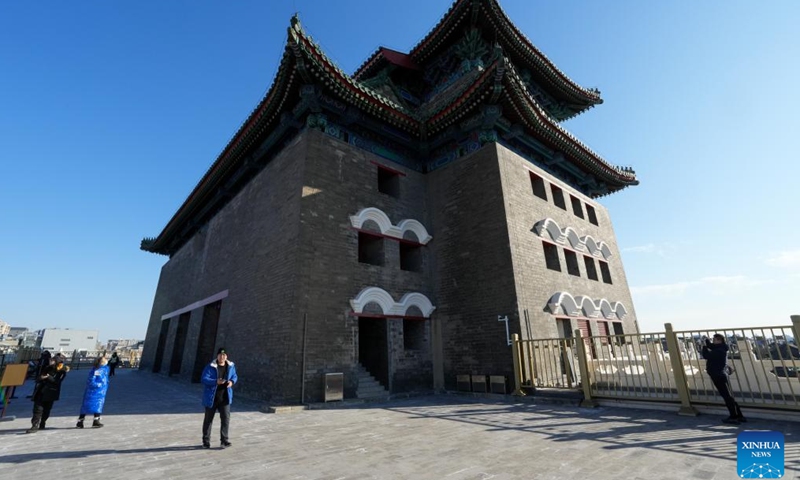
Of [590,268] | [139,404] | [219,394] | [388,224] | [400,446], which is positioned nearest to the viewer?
[400,446]

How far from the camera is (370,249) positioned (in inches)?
480

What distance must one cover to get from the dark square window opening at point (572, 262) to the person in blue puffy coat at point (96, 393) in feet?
46.6

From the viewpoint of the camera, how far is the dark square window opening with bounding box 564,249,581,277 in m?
14.0

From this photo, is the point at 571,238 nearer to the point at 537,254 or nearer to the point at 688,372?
the point at 537,254

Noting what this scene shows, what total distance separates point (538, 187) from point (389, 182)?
5838mm

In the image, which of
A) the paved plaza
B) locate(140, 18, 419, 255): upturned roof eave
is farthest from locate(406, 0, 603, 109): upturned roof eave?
the paved plaza

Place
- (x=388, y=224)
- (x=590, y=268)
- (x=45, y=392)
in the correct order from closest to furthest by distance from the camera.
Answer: (x=45, y=392), (x=388, y=224), (x=590, y=268)

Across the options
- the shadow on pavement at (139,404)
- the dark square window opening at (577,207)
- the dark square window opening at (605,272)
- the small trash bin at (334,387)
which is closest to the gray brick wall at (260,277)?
the small trash bin at (334,387)

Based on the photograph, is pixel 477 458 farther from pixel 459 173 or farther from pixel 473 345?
pixel 459 173

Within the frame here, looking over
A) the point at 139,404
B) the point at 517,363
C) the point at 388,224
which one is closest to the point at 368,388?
the point at 517,363

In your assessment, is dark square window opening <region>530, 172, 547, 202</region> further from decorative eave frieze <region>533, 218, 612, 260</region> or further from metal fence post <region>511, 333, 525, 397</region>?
metal fence post <region>511, 333, 525, 397</region>

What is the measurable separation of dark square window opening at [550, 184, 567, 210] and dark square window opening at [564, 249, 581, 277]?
2.02 m

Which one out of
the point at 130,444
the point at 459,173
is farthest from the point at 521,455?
the point at 459,173

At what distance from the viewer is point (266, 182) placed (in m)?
12.9
